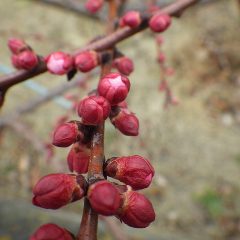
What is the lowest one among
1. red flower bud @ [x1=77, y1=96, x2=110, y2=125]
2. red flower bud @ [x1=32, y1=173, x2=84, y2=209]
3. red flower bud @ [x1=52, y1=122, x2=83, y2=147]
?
red flower bud @ [x1=32, y1=173, x2=84, y2=209]

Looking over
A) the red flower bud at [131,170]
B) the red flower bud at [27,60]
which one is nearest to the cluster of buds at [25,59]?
the red flower bud at [27,60]

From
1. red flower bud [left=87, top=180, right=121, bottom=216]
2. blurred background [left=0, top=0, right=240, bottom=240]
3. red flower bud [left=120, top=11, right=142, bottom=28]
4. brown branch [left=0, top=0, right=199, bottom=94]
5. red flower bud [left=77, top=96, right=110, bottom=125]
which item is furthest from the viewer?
blurred background [left=0, top=0, right=240, bottom=240]

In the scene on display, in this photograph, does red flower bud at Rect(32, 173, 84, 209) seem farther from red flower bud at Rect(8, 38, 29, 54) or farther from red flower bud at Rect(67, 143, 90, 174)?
red flower bud at Rect(8, 38, 29, 54)

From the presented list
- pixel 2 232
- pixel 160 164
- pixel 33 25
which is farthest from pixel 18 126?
pixel 33 25

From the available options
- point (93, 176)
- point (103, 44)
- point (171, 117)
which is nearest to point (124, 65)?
point (103, 44)

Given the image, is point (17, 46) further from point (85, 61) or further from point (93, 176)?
point (93, 176)

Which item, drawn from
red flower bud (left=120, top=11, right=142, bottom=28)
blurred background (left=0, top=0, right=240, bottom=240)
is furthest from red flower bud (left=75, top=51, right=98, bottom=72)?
blurred background (left=0, top=0, right=240, bottom=240)
